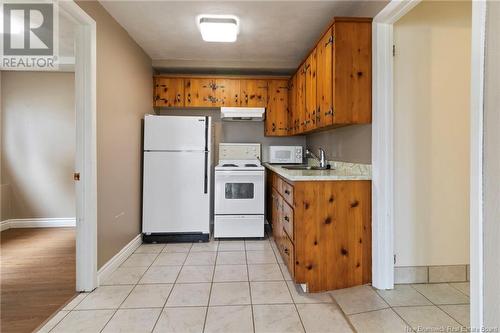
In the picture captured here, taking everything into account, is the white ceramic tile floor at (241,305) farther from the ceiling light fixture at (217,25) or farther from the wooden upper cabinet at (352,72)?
the ceiling light fixture at (217,25)

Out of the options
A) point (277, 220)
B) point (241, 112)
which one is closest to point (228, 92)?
Answer: point (241, 112)

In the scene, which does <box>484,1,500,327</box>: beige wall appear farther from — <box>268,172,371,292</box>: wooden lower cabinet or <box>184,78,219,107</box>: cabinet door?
<box>184,78,219,107</box>: cabinet door

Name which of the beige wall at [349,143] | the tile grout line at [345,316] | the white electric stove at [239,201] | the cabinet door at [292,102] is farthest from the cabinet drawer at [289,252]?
the cabinet door at [292,102]

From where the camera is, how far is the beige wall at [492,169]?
1126mm

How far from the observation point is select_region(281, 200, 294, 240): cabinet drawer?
7.25 ft

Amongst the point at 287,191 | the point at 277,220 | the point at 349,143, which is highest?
the point at 349,143

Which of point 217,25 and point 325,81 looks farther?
point 217,25

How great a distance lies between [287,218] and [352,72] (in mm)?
1364

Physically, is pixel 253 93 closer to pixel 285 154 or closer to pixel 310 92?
pixel 285 154

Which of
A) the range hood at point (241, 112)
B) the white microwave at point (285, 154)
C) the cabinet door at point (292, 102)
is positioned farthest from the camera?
the white microwave at point (285, 154)

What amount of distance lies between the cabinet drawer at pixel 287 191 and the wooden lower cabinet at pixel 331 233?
0.19 ft

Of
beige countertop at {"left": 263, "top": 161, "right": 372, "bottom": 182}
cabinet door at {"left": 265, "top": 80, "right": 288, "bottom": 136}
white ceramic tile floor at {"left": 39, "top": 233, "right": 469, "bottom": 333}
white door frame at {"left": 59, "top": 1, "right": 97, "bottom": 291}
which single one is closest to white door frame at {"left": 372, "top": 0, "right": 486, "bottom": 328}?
beige countertop at {"left": 263, "top": 161, "right": 372, "bottom": 182}

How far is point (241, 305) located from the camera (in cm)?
190

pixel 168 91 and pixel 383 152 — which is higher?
pixel 168 91
